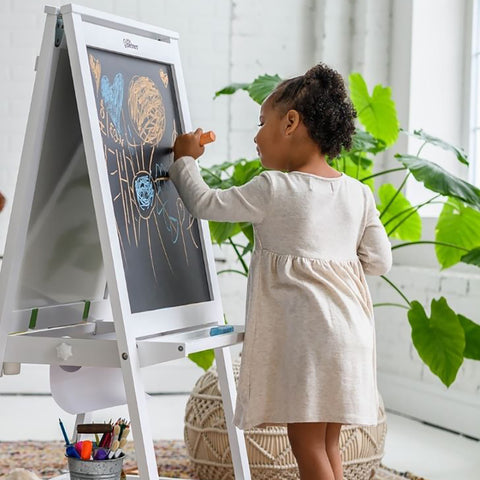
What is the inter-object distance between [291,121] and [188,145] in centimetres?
25

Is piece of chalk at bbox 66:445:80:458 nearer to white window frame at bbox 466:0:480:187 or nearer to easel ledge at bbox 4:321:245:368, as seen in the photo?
easel ledge at bbox 4:321:245:368

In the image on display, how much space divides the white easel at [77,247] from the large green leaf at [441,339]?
71 centimetres

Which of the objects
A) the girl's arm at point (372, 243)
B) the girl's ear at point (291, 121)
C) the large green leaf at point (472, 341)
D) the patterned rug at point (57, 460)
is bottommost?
the patterned rug at point (57, 460)

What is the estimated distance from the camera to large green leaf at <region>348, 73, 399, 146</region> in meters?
2.87

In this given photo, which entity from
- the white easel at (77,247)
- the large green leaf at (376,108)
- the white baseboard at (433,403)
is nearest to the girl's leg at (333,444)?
the white easel at (77,247)

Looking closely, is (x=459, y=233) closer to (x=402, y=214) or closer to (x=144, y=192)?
(x=402, y=214)

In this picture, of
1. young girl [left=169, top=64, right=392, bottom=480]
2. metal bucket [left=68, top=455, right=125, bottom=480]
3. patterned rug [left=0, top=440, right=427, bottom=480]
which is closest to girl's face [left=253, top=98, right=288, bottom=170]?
young girl [left=169, top=64, right=392, bottom=480]

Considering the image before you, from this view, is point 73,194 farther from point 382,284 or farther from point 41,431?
point 382,284

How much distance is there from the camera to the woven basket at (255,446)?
8.02 ft

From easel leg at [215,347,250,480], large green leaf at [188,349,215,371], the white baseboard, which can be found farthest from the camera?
the white baseboard

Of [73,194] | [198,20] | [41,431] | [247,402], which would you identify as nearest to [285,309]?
[247,402]

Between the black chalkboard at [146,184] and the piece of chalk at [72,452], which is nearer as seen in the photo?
the black chalkboard at [146,184]

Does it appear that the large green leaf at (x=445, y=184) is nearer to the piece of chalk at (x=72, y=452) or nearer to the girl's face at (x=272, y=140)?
the girl's face at (x=272, y=140)

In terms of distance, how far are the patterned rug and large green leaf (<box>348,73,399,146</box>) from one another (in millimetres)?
1114
